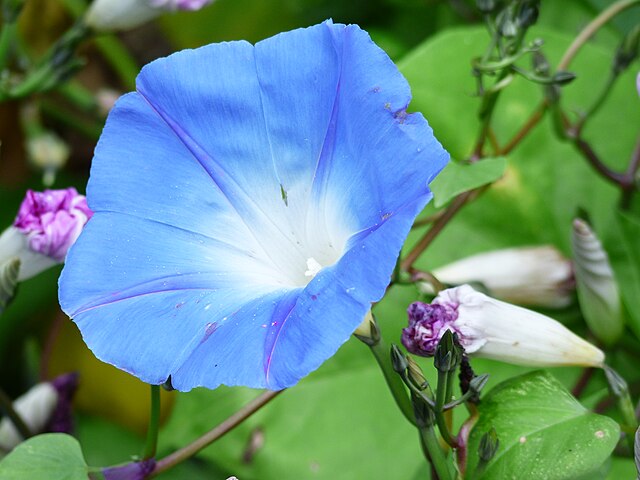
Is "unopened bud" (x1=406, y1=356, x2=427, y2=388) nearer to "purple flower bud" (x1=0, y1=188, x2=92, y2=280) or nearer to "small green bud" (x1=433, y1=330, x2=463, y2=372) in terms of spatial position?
"small green bud" (x1=433, y1=330, x2=463, y2=372)

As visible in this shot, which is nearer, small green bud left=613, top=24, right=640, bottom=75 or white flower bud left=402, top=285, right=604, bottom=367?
white flower bud left=402, top=285, right=604, bottom=367

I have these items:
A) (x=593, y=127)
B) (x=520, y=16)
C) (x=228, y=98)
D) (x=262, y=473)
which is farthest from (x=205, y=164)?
(x=593, y=127)

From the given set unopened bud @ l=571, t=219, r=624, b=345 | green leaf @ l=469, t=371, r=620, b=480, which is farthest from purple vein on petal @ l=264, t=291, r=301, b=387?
unopened bud @ l=571, t=219, r=624, b=345

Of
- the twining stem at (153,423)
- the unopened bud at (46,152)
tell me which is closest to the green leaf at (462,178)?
the twining stem at (153,423)

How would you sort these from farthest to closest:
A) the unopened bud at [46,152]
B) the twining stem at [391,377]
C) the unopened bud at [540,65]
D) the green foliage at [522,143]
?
the unopened bud at [46,152]
the green foliage at [522,143]
the unopened bud at [540,65]
the twining stem at [391,377]

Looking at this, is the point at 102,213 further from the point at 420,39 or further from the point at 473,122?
the point at 420,39

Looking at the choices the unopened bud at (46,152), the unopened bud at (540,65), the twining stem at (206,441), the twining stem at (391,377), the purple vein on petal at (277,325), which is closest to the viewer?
the purple vein on petal at (277,325)

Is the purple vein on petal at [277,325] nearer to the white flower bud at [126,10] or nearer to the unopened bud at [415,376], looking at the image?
the unopened bud at [415,376]
